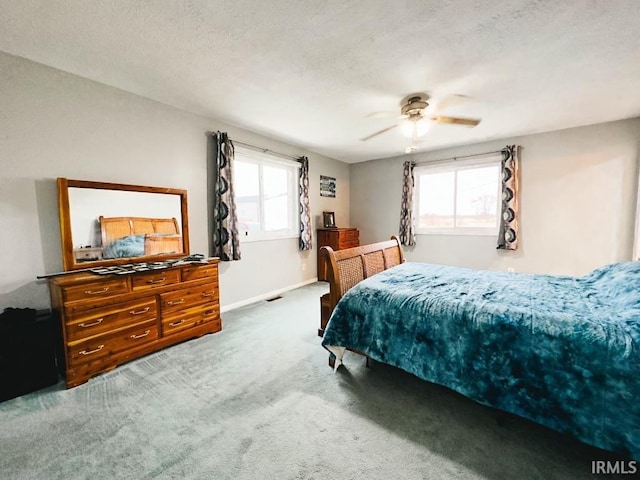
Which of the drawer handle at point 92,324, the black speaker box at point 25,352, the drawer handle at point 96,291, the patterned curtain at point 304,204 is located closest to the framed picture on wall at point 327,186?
the patterned curtain at point 304,204

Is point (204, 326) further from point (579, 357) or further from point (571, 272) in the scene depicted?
point (571, 272)

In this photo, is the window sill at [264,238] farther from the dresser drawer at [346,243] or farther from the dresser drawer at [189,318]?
the dresser drawer at [189,318]

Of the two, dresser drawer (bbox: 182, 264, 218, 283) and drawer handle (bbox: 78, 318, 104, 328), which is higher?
dresser drawer (bbox: 182, 264, 218, 283)

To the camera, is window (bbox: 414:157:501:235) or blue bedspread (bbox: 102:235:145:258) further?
window (bbox: 414:157:501:235)

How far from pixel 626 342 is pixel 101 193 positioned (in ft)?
12.4

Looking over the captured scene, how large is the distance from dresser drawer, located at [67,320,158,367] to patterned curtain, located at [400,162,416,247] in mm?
4250

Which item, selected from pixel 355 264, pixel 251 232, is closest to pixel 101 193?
pixel 251 232

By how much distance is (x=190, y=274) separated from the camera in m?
2.71

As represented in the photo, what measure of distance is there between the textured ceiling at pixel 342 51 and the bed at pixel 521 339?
163 cm

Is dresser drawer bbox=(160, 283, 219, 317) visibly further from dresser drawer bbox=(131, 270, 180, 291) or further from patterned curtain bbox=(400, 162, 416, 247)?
patterned curtain bbox=(400, 162, 416, 247)

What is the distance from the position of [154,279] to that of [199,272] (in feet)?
1.44

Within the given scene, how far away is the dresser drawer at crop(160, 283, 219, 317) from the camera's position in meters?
2.51

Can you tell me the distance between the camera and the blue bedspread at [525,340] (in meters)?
1.22

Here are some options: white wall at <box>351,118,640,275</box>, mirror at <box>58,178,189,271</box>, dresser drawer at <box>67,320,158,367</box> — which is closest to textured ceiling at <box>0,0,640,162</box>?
white wall at <box>351,118,640,275</box>
